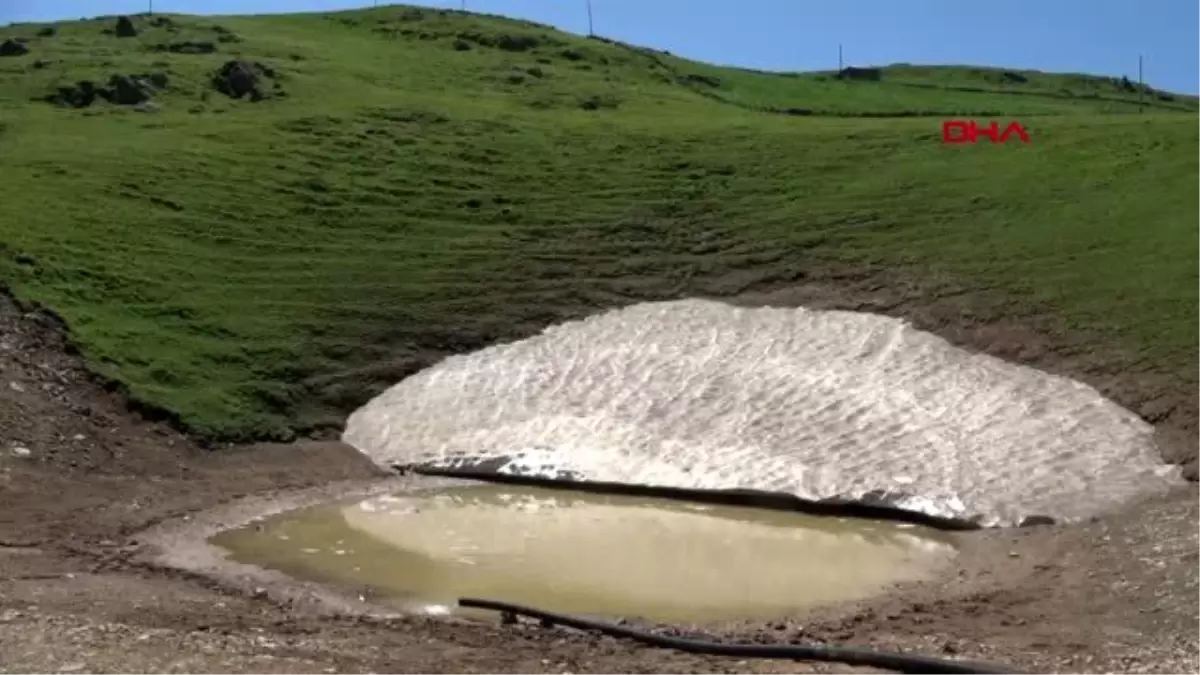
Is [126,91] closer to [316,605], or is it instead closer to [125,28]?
[125,28]

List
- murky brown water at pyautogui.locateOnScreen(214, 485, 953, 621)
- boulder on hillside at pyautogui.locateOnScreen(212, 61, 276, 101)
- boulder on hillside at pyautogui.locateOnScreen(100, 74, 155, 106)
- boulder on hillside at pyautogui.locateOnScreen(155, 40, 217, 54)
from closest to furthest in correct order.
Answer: murky brown water at pyautogui.locateOnScreen(214, 485, 953, 621) < boulder on hillside at pyautogui.locateOnScreen(100, 74, 155, 106) < boulder on hillside at pyautogui.locateOnScreen(212, 61, 276, 101) < boulder on hillside at pyautogui.locateOnScreen(155, 40, 217, 54)

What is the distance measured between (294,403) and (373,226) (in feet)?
30.8

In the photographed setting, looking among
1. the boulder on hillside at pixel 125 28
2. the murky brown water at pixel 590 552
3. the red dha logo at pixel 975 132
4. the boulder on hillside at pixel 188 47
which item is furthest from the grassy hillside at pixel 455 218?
the boulder on hillside at pixel 125 28

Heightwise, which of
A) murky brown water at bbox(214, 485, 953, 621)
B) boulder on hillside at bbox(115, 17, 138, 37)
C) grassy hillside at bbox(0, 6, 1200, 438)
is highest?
boulder on hillside at bbox(115, 17, 138, 37)

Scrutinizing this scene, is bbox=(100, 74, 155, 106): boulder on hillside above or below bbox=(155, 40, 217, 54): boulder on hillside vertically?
below

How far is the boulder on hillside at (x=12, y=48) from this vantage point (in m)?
53.5

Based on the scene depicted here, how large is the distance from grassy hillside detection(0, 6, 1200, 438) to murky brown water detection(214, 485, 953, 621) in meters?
5.31

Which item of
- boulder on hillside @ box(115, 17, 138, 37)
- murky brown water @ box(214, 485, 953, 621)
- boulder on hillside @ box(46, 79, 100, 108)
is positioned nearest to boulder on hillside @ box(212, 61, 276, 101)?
boulder on hillside @ box(46, 79, 100, 108)

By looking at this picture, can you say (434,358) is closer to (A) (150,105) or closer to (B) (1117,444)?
(B) (1117,444)

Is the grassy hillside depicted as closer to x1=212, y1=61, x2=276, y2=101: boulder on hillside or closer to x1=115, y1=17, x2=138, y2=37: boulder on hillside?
x1=212, y1=61, x2=276, y2=101: boulder on hillside

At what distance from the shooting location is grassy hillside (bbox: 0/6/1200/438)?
2770cm

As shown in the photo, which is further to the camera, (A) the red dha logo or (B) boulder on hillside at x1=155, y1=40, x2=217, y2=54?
(B) boulder on hillside at x1=155, y1=40, x2=217, y2=54

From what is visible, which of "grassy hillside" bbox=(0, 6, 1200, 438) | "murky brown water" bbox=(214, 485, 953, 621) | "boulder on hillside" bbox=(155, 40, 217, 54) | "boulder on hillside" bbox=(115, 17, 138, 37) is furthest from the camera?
"boulder on hillside" bbox=(115, 17, 138, 37)

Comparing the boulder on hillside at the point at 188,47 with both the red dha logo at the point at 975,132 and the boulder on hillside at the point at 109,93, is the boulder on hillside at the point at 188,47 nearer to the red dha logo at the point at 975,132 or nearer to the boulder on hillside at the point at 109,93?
the boulder on hillside at the point at 109,93
